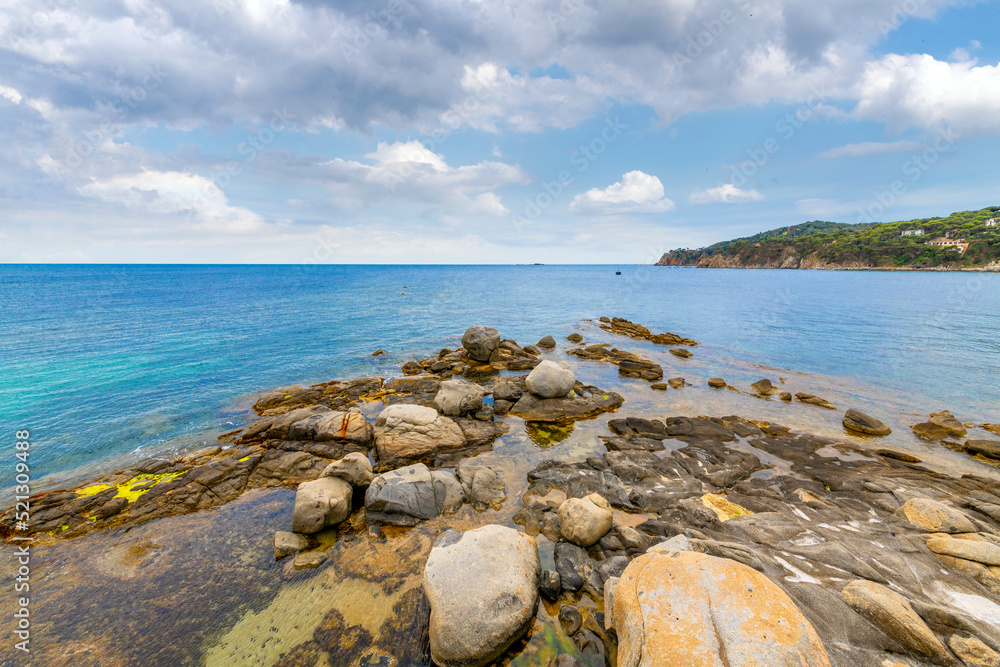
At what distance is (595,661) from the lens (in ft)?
20.6

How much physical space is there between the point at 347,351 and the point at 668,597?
27418mm

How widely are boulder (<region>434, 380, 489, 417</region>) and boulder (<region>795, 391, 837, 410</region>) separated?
53.7ft

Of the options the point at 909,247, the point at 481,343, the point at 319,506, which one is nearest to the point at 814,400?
the point at 481,343

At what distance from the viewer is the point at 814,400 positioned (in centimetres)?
1806

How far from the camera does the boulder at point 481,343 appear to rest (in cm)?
2492

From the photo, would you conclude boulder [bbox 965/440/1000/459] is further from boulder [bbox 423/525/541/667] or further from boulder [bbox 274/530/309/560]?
boulder [bbox 274/530/309/560]

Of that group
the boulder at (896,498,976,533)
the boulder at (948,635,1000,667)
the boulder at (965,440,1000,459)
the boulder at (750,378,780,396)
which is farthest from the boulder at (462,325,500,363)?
the boulder at (965,440,1000,459)

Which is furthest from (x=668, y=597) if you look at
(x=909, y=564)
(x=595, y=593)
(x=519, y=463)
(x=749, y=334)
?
(x=749, y=334)

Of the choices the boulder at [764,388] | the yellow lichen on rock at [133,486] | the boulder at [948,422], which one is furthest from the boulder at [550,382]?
the boulder at [948,422]

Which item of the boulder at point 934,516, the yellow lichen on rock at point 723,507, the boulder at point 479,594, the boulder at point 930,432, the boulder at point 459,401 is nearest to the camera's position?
the boulder at point 479,594

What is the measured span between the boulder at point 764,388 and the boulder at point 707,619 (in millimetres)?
17086

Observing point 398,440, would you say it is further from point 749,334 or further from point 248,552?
point 749,334

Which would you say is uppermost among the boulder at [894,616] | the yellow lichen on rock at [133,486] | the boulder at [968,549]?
the boulder at [894,616]

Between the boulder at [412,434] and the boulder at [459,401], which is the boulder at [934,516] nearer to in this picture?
the boulder at [412,434]
